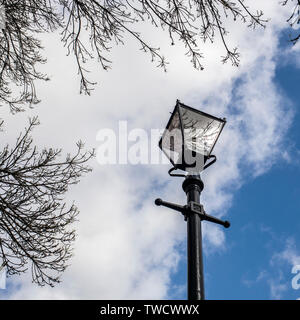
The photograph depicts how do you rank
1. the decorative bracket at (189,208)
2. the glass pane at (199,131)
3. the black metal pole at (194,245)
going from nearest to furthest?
1. the black metal pole at (194,245)
2. the decorative bracket at (189,208)
3. the glass pane at (199,131)

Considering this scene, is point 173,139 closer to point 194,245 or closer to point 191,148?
point 191,148

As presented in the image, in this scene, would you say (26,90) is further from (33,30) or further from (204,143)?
(204,143)

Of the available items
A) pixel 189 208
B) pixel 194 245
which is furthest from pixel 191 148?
pixel 194 245

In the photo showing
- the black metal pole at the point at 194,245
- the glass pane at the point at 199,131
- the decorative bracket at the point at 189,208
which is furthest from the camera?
the glass pane at the point at 199,131

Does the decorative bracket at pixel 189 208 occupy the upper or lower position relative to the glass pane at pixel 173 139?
lower

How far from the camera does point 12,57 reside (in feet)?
18.4

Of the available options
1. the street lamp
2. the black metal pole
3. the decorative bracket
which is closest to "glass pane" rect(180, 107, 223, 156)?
the street lamp

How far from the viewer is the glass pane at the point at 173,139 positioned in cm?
345

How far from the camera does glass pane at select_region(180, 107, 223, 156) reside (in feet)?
11.1

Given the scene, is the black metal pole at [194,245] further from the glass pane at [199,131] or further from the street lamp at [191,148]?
the glass pane at [199,131]

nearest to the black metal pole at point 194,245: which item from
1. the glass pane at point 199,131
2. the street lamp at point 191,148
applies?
the street lamp at point 191,148
